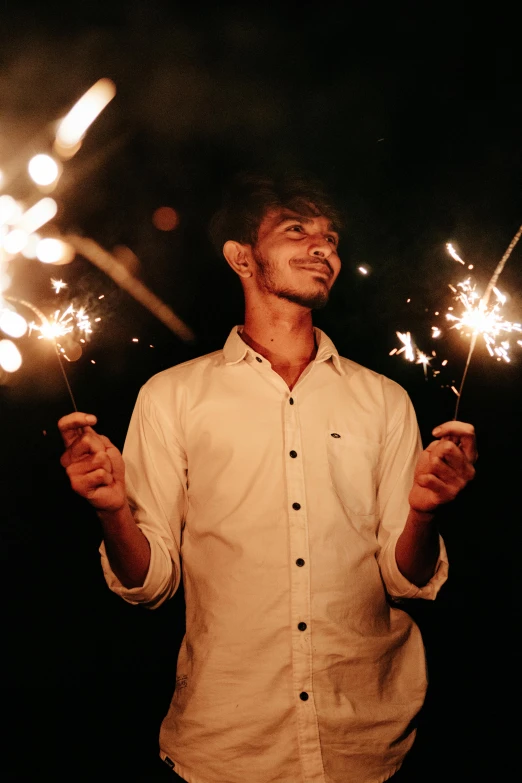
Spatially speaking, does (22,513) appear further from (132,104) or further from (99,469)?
(132,104)

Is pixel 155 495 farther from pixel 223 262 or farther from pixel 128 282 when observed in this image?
pixel 223 262

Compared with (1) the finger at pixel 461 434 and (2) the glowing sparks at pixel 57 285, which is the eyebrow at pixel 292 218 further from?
(1) the finger at pixel 461 434

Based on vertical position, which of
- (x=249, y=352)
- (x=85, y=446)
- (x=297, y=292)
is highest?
(x=297, y=292)

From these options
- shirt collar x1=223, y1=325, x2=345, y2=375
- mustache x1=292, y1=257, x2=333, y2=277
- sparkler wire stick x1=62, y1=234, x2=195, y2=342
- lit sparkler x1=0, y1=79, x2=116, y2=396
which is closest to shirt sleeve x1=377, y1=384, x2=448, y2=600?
shirt collar x1=223, y1=325, x2=345, y2=375

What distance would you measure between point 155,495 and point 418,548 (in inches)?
39.3

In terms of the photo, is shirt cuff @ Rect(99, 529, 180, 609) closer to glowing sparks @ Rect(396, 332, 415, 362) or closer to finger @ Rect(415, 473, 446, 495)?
finger @ Rect(415, 473, 446, 495)

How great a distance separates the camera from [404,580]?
209 centimetres

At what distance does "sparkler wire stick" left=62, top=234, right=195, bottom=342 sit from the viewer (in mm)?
3027

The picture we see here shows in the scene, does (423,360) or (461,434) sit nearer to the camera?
(461,434)

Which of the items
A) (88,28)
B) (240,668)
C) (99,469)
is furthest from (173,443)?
(88,28)

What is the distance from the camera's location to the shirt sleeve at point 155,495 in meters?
2.09

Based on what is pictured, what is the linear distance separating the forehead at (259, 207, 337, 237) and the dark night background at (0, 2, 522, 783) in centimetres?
52

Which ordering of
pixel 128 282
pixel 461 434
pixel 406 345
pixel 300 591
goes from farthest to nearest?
pixel 406 345
pixel 128 282
pixel 300 591
pixel 461 434

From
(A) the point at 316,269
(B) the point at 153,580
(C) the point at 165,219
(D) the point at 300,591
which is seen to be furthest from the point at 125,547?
(C) the point at 165,219
